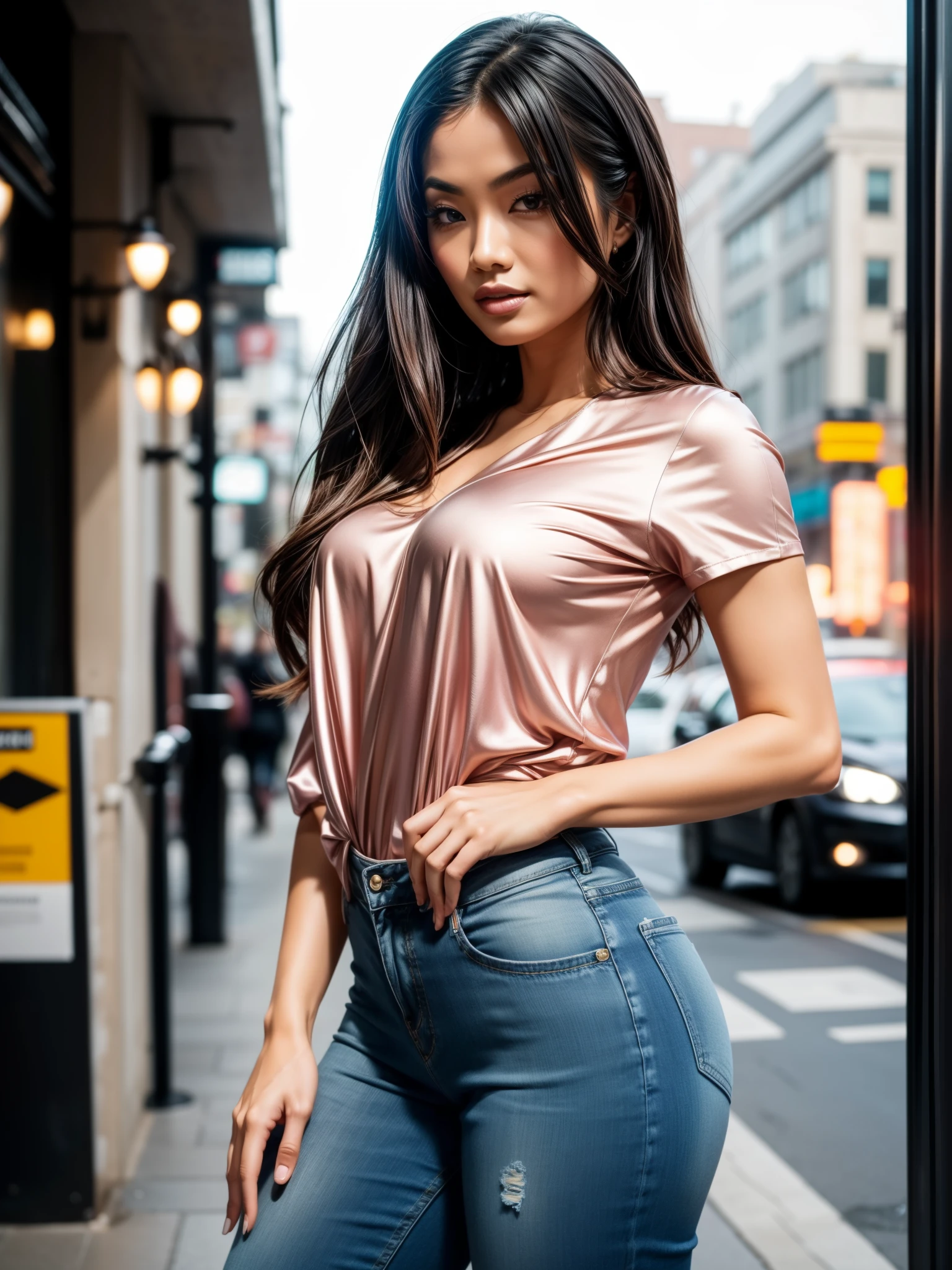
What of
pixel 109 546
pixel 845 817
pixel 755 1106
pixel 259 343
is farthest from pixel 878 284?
pixel 109 546

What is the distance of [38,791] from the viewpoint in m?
3.61

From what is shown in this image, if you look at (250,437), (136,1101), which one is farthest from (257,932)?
(250,437)

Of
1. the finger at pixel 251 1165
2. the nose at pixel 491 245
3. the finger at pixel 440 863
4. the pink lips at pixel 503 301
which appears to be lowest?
the finger at pixel 251 1165

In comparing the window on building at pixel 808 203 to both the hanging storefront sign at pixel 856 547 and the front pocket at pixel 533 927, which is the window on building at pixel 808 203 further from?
the front pocket at pixel 533 927

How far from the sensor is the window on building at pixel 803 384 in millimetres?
32375

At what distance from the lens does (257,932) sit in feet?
25.1

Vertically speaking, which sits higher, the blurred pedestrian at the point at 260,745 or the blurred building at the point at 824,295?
the blurred building at the point at 824,295

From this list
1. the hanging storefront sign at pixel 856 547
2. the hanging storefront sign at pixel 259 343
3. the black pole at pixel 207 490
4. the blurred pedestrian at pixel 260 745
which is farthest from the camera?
the hanging storefront sign at pixel 856 547

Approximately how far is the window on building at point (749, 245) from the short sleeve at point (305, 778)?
30.4 meters

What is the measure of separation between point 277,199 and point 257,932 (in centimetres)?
396

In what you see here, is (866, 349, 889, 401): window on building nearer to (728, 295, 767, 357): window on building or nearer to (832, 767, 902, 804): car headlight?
(728, 295, 767, 357): window on building

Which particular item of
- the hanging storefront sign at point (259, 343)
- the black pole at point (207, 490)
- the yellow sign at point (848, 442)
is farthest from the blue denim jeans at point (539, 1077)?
the yellow sign at point (848, 442)

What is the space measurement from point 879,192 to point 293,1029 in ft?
99.0

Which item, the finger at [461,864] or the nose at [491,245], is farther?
the nose at [491,245]
